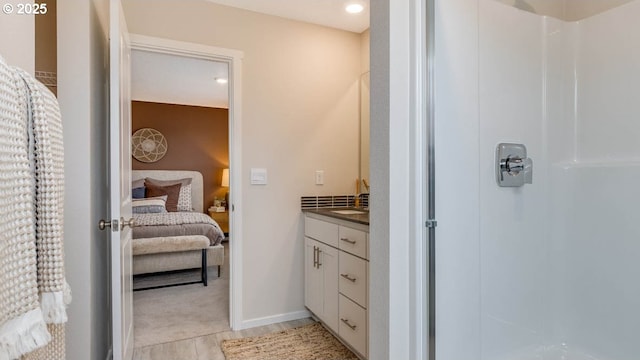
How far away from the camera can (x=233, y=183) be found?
2570mm

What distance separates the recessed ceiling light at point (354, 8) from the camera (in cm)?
253

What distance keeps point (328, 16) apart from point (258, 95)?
84cm

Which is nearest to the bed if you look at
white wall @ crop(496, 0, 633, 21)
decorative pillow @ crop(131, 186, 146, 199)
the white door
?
decorative pillow @ crop(131, 186, 146, 199)

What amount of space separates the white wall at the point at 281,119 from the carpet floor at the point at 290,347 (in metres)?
0.28

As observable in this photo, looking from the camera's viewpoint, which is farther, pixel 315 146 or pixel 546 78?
pixel 315 146

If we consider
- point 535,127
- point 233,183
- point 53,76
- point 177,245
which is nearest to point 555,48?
point 535,127

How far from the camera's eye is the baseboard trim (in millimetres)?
2596

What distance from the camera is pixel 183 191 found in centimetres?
582

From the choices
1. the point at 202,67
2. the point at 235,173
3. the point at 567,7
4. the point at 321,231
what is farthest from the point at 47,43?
the point at 567,7

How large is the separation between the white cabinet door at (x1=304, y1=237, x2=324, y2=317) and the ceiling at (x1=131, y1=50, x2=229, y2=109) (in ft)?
6.28

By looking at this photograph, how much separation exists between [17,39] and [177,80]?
4031 millimetres

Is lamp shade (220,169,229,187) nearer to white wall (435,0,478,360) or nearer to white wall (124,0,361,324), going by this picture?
white wall (124,0,361,324)

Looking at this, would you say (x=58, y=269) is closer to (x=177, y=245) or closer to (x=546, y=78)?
(x=546, y=78)

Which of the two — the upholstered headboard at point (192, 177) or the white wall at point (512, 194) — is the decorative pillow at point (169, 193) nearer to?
the upholstered headboard at point (192, 177)
